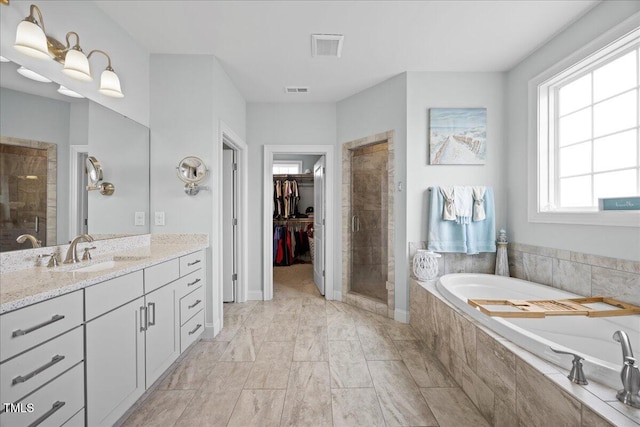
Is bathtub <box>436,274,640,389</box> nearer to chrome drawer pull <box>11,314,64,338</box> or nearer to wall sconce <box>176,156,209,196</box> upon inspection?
chrome drawer pull <box>11,314,64,338</box>

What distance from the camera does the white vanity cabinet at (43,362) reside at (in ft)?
3.11

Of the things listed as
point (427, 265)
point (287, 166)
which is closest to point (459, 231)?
point (427, 265)

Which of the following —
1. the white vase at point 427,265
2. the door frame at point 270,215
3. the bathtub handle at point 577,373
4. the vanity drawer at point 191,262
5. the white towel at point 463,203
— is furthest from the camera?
the door frame at point 270,215

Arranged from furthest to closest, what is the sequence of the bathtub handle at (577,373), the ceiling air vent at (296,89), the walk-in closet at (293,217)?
the walk-in closet at (293,217), the ceiling air vent at (296,89), the bathtub handle at (577,373)

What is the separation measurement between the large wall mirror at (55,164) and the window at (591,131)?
3645 mm

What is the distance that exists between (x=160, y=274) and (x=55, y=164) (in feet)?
2.95

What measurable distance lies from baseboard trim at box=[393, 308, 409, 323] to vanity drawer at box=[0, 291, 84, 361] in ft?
8.75

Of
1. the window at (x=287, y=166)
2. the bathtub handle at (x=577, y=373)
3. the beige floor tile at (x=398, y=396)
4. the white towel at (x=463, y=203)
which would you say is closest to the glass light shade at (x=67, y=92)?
the beige floor tile at (x=398, y=396)

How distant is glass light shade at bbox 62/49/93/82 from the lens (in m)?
1.77

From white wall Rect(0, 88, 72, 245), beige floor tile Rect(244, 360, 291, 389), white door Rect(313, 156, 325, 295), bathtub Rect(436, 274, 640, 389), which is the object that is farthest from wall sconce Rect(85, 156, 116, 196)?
bathtub Rect(436, 274, 640, 389)

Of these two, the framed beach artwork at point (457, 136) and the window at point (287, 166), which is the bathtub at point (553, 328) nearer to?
the framed beach artwork at point (457, 136)

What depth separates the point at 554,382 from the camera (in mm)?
1160

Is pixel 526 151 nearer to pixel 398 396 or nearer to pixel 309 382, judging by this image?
pixel 398 396

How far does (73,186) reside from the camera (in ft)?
5.91
